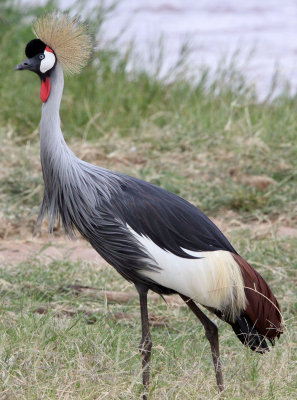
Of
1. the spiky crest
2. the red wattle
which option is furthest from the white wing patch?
the spiky crest

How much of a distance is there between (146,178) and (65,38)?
218cm

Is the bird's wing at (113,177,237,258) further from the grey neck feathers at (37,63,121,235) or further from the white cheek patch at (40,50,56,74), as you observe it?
the white cheek patch at (40,50,56,74)

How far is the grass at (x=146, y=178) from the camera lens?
304cm

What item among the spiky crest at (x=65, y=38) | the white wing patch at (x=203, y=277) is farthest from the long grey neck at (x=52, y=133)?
the white wing patch at (x=203, y=277)

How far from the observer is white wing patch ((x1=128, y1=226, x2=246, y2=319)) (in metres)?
3.07

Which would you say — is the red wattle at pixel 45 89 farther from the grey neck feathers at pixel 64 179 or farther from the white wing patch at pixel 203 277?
the white wing patch at pixel 203 277

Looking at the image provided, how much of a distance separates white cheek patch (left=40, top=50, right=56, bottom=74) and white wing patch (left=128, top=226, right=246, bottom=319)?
662mm

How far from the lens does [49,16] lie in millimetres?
3338

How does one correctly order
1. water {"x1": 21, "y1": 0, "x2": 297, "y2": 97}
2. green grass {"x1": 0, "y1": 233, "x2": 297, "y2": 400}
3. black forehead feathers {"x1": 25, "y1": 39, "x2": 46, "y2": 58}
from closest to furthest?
green grass {"x1": 0, "y1": 233, "x2": 297, "y2": 400} → black forehead feathers {"x1": 25, "y1": 39, "x2": 46, "y2": 58} → water {"x1": 21, "y1": 0, "x2": 297, "y2": 97}

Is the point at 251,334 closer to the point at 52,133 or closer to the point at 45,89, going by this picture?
the point at 52,133

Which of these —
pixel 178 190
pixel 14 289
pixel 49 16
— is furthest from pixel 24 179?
pixel 49 16

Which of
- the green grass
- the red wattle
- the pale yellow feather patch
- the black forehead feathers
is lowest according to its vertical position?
the green grass

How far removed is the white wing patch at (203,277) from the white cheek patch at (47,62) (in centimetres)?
66

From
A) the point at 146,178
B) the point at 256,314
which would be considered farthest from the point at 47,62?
the point at 146,178
